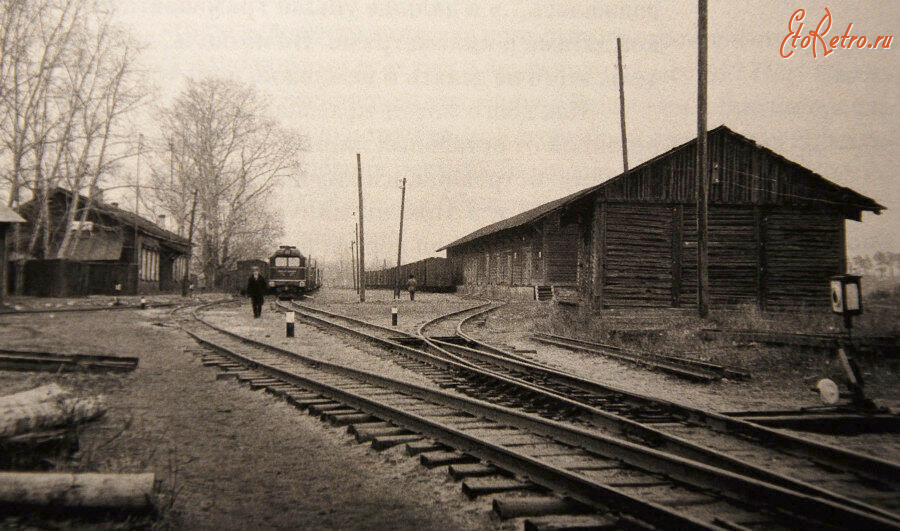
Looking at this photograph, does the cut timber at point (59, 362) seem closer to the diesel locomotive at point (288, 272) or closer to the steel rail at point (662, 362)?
the steel rail at point (662, 362)

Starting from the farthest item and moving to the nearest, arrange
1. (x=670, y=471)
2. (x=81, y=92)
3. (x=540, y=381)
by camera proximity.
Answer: (x=81, y=92)
(x=540, y=381)
(x=670, y=471)

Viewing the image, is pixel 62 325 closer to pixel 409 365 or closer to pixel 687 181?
pixel 409 365

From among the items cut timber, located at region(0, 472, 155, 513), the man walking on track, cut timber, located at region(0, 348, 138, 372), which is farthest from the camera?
the man walking on track

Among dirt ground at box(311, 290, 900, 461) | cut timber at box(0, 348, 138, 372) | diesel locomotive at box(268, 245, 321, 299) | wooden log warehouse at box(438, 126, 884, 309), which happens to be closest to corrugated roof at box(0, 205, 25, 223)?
diesel locomotive at box(268, 245, 321, 299)

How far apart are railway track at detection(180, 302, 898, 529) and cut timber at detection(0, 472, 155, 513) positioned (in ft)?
6.57

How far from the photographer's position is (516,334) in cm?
1576

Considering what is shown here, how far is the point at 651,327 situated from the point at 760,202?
31.0ft

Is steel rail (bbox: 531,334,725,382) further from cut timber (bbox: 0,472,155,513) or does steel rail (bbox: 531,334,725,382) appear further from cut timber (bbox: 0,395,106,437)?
cut timber (bbox: 0,395,106,437)

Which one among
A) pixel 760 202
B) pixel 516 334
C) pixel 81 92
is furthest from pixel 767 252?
pixel 81 92

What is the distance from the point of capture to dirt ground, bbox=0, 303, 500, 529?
12.6 ft

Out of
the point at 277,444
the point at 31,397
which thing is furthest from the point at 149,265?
the point at 277,444

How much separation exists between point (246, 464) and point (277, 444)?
59 cm

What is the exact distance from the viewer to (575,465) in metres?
4.57

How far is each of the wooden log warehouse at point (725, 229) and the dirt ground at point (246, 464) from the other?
1549 centimetres
